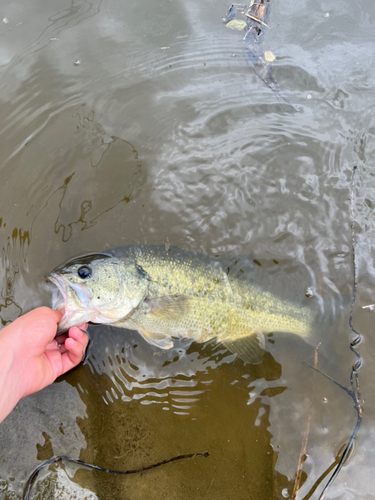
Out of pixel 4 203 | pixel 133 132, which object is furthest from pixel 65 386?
pixel 133 132

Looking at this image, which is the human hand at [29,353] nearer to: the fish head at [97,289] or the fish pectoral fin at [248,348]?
the fish head at [97,289]

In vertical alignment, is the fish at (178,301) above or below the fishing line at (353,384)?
above

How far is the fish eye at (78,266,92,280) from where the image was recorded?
321cm

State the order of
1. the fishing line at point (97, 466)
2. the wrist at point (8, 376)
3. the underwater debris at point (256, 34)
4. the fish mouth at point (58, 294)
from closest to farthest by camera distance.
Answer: the wrist at point (8, 376) < the fish mouth at point (58, 294) < the fishing line at point (97, 466) < the underwater debris at point (256, 34)

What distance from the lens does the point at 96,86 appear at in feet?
14.0

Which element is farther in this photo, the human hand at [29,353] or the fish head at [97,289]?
the fish head at [97,289]

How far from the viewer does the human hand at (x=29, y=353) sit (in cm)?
263

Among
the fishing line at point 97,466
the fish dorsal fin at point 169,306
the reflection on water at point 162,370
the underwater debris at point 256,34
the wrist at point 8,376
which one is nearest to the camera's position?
the wrist at point 8,376

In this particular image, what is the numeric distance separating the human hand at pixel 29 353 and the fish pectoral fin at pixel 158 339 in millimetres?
675

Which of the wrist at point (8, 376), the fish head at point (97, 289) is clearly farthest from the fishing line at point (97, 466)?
the fish head at point (97, 289)

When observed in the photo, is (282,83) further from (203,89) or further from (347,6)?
(347,6)

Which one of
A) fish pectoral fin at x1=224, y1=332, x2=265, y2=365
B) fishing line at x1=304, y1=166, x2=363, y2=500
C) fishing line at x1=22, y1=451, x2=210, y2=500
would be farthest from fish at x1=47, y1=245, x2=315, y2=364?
fishing line at x1=22, y1=451, x2=210, y2=500

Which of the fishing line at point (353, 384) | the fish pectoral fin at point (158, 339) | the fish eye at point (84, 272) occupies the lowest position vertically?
the fishing line at point (353, 384)

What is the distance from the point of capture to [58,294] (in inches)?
133
